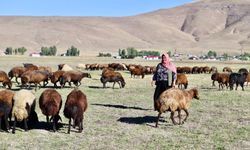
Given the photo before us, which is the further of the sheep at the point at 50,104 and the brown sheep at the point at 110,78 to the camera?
the brown sheep at the point at 110,78

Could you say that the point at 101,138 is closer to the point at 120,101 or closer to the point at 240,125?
the point at 240,125

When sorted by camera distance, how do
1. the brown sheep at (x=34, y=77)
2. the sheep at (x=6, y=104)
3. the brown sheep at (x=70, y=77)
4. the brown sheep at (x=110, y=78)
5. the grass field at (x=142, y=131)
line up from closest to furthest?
the grass field at (x=142, y=131) → the sheep at (x=6, y=104) → the brown sheep at (x=34, y=77) → the brown sheep at (x=70, y=77) → the brown sheep at (x=110, y=78)

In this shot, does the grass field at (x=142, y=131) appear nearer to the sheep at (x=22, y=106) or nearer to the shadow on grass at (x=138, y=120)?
the shadow on grass at (x=138, y=120)

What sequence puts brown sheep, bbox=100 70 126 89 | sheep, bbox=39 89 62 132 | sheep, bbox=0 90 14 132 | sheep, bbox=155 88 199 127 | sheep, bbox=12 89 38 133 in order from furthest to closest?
brown sheep, bbox=100 70 126 89 → sheep, bbox=155 88 199 127 → sheep, bbox=39 89 62 132 → sheep, bbox=12 89 38 133 → sheep, bbox=0 90 14 132

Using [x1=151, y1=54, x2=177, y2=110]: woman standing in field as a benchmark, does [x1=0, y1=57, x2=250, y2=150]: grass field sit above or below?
below

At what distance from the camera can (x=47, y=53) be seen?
133750 mm

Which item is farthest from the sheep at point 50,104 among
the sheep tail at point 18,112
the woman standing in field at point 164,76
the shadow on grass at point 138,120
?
the woman standing in field at point 164,76

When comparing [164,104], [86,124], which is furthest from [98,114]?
[164,104]

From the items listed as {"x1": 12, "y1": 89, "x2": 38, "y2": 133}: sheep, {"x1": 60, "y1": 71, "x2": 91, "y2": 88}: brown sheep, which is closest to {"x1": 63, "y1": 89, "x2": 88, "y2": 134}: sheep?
{"x1": 12, "y1": 89, "x2": 38, "y2": 133}: sheep

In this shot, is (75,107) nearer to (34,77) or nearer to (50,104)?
(50,104)

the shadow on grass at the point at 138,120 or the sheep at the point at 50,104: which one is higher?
the sheep at the point at 50,104

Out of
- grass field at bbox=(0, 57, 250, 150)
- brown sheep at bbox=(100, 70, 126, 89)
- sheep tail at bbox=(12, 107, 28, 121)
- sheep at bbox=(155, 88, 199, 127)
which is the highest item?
brown sheep at bbox=(100, 70, 126, 89)

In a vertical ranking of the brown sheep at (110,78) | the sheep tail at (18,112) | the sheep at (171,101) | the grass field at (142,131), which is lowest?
the grass field at (142,131)

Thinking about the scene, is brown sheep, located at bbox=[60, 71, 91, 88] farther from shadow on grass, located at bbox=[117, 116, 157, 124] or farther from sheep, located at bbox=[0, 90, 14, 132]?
sheep, located at bbox=[0, 90, 14, 132]
